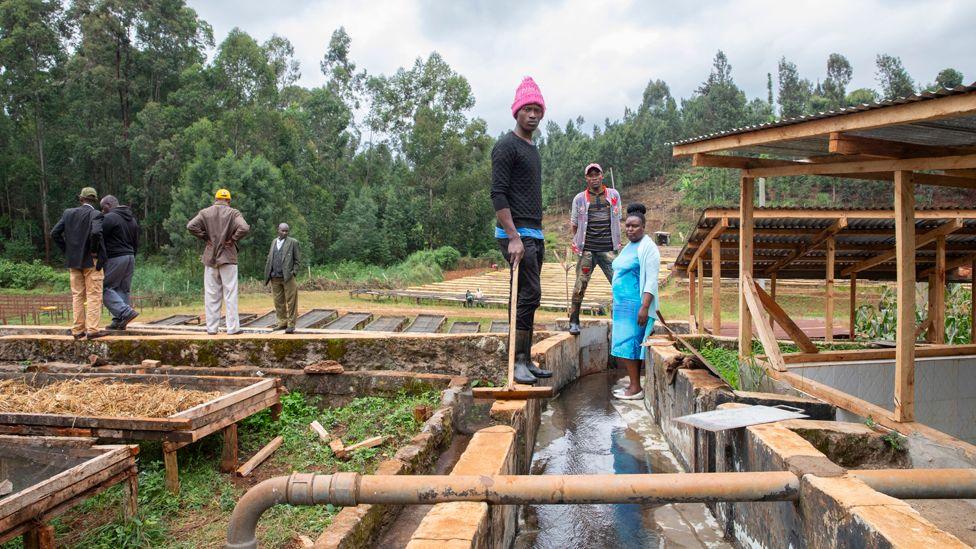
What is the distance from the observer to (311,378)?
22.5 feet

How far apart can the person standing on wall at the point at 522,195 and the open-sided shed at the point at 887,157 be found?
1.96m

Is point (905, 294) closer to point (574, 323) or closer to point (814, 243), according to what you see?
point (574, 323)

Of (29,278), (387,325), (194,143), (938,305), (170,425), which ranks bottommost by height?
(170,425)

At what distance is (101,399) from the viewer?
544 cm

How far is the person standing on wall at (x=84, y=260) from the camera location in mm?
7355

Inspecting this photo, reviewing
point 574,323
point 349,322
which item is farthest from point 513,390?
point 349,322

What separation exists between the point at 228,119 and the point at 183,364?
28468mm

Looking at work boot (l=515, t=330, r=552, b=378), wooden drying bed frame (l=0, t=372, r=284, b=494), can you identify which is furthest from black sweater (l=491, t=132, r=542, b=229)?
wooden drying bed frame (l=0, t=372, r=284, b=494)

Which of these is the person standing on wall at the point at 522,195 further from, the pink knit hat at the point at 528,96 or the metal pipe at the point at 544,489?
the metal pipe at the point at 544,489

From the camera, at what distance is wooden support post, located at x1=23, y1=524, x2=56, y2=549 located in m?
3.68

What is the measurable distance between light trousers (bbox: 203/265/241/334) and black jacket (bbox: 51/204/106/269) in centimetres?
124

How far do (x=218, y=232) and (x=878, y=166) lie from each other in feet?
22.7

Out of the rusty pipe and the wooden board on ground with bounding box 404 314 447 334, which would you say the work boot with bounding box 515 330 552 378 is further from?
the wooden board on ground with bounding box 404 314 447 334

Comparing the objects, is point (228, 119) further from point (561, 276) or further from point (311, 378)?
point (311, 378)
